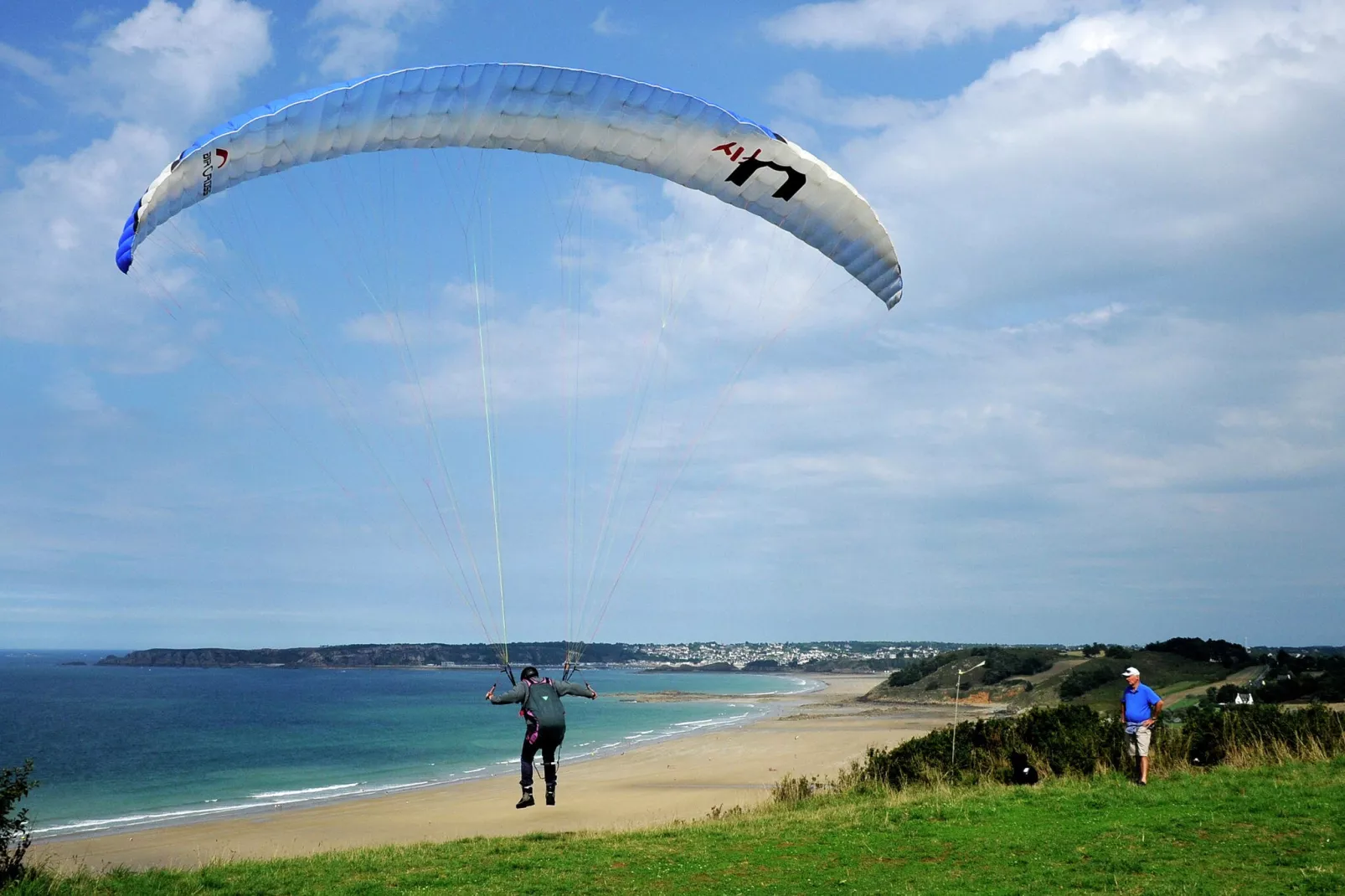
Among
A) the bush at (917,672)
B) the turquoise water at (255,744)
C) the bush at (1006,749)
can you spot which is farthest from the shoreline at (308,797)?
the bush at (917,672)

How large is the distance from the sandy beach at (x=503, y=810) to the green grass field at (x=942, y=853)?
3.82 meters

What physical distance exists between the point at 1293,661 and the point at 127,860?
40.5 metres

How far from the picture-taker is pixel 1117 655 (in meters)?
53.9

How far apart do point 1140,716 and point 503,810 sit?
16277 mm

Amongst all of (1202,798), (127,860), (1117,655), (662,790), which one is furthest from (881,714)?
(1202,798)

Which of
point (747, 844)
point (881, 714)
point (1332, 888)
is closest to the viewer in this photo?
point (1332, 888)

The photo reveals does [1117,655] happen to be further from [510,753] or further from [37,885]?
[37,885]

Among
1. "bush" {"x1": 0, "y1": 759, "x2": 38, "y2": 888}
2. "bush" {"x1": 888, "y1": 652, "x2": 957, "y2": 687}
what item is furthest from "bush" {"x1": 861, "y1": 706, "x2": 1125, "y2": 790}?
"bush" {"x1": 888, "y1": 652, "x2": 957, "y2": 687}

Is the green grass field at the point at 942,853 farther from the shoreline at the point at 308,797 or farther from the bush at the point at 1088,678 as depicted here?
the bush at the point at 1088,678

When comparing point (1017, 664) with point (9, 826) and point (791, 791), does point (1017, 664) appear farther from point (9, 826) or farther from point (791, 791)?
point (9, 826)

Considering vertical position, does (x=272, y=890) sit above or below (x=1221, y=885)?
below

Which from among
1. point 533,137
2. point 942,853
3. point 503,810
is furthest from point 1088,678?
point 533,137

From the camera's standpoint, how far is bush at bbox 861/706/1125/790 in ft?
41.9

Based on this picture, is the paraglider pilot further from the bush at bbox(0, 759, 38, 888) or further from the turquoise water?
the turquoise water
